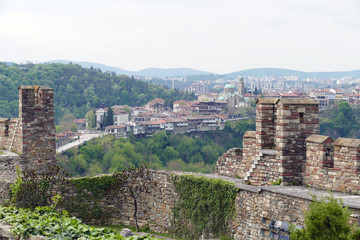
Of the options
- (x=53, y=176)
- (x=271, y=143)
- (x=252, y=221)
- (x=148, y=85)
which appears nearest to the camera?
(x=252, y=221)

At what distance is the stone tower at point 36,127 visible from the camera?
38.8ft

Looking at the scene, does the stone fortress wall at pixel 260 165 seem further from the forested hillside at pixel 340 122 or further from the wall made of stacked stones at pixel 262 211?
the forested hillside at pixel 340 122

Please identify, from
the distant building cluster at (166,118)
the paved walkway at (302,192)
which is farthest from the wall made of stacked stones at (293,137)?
the distant building cluster at (166,118)

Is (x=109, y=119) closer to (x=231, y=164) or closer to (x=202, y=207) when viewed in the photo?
(x=231, y=164)

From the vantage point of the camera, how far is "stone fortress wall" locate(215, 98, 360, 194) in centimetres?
857

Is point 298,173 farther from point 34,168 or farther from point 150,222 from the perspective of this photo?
point 34,168

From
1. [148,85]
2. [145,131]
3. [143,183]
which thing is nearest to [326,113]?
[145,131]

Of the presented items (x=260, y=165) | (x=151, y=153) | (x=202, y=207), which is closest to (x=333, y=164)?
(x=260, y=165)

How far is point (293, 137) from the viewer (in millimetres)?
9539

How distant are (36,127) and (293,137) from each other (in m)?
5.43

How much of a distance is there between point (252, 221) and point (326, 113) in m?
106

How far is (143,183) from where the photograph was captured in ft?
38.7

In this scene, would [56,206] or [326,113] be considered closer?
[56,206]

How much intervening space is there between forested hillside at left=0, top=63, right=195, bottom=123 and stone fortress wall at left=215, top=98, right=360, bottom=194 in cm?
9035
